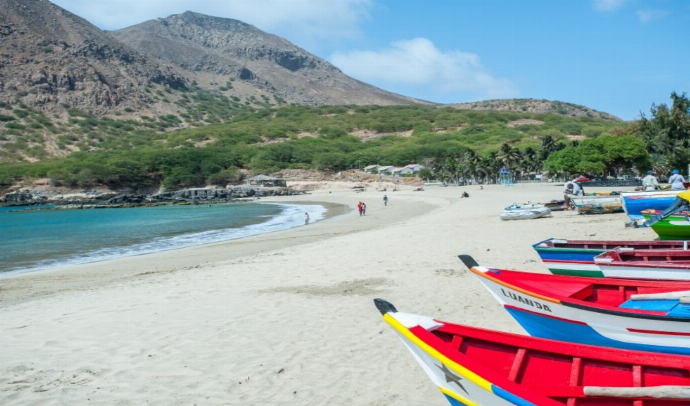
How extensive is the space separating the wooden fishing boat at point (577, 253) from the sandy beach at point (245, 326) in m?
1.24

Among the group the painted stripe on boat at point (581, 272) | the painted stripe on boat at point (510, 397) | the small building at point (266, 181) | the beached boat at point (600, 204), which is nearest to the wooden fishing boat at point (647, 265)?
the painted stripe on boat at point (581, 272)

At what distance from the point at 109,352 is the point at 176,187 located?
94.1 m

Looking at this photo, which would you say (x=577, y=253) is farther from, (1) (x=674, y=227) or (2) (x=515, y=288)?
(1) (x=674, y=227)

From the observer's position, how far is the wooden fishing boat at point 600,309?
14.8ft

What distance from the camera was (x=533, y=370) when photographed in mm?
3902

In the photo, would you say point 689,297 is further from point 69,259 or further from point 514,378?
point 69,259

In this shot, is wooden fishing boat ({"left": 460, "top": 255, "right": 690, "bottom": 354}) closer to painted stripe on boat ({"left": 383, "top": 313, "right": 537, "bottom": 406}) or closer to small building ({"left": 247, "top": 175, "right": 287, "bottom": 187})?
painted stripe on boat ({"left": 383, "top": 313, "right": 537, "bottom": 406})

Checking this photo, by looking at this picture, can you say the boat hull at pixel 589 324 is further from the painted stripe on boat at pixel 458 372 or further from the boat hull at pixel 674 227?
the boat hull at pixel 674 227

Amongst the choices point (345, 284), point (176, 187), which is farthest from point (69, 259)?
point (176, 187)

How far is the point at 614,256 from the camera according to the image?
8.05m

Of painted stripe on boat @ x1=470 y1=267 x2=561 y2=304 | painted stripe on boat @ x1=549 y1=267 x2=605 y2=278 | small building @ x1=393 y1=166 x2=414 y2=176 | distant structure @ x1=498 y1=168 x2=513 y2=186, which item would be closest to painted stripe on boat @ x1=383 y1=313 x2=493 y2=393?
painted stripe on boat @ x1=470 y1=267 x2=561 y2=304

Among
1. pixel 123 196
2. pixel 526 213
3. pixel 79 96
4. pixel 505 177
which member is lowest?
pixel 123 196

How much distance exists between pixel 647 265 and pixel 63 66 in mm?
165523

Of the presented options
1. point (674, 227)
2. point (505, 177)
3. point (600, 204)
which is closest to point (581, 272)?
point (674, 227)
